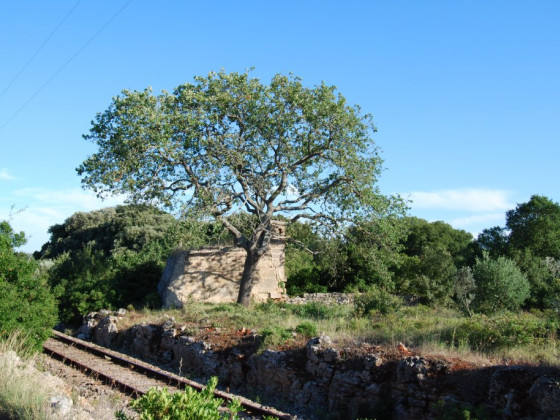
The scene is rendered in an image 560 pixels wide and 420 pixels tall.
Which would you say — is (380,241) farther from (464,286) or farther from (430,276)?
(430,276)

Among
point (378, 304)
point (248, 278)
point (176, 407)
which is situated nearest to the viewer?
point (176, 407)

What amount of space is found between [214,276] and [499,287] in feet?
38.3

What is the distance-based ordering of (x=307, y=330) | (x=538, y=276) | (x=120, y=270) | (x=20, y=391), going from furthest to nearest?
1. (x=120, y=270)
2. (x=538, y=276)
3. (x=307, y=330)
4. (x=20, y=391)

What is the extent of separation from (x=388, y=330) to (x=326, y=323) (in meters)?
2.86

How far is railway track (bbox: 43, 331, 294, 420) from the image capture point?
10798mm

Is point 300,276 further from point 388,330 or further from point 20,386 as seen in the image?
point 20,386

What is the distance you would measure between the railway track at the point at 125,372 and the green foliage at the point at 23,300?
1.30 meters

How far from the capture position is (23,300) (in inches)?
550

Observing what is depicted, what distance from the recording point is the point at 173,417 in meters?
5.47

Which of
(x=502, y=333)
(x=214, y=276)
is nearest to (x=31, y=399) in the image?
(x=502, y=333)

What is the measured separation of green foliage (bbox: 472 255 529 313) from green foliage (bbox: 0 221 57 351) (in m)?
14.6

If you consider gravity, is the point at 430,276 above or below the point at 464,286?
above

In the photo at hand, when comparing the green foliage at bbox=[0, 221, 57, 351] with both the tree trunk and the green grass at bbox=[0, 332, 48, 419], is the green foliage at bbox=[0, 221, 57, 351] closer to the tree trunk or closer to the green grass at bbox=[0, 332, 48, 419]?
the green grass at bbox=[0, 332, 48, 419]

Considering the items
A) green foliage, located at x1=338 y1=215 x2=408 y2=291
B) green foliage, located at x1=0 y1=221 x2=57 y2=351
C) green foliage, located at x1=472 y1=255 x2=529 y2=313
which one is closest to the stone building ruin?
green foliage, located at x1=338 y1=215 x2=408 y2=291
